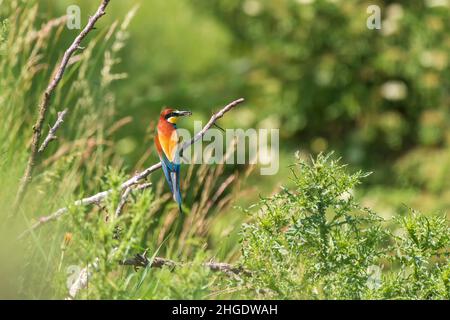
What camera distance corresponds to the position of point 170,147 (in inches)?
95.9

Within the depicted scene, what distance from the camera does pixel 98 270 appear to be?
187 cm

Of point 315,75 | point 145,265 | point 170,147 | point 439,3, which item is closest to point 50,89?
point 170,147

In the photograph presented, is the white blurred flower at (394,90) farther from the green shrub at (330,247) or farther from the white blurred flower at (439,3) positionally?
the green shrub at (330,247)

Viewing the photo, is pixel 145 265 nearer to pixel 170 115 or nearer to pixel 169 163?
pixel 169 163

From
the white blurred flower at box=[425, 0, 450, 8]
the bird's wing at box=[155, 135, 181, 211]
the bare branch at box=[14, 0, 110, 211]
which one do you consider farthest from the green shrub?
the white blurred flower at box=[425, 0, 450, 8]

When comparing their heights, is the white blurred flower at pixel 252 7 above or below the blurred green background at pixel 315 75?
above

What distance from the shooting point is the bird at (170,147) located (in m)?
2.43

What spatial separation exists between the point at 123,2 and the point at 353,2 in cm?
172

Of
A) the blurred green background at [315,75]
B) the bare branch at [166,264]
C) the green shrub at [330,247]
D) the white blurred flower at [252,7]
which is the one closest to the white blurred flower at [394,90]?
the blurred green background at [315,75]

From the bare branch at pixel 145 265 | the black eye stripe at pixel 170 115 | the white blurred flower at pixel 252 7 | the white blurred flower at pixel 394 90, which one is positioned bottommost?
the bare branch at pixel 145 265

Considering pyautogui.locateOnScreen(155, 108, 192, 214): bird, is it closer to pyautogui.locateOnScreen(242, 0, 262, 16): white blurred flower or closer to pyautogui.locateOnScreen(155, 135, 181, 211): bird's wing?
pyautogui.locateOnScreen(155, 135, 181, 211): bird's wing

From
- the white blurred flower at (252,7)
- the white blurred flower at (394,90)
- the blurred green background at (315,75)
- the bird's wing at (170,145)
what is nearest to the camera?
the bird's wing at (170,145)

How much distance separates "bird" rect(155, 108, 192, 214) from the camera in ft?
7.98

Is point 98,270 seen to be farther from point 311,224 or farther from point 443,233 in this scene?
point 443,233
